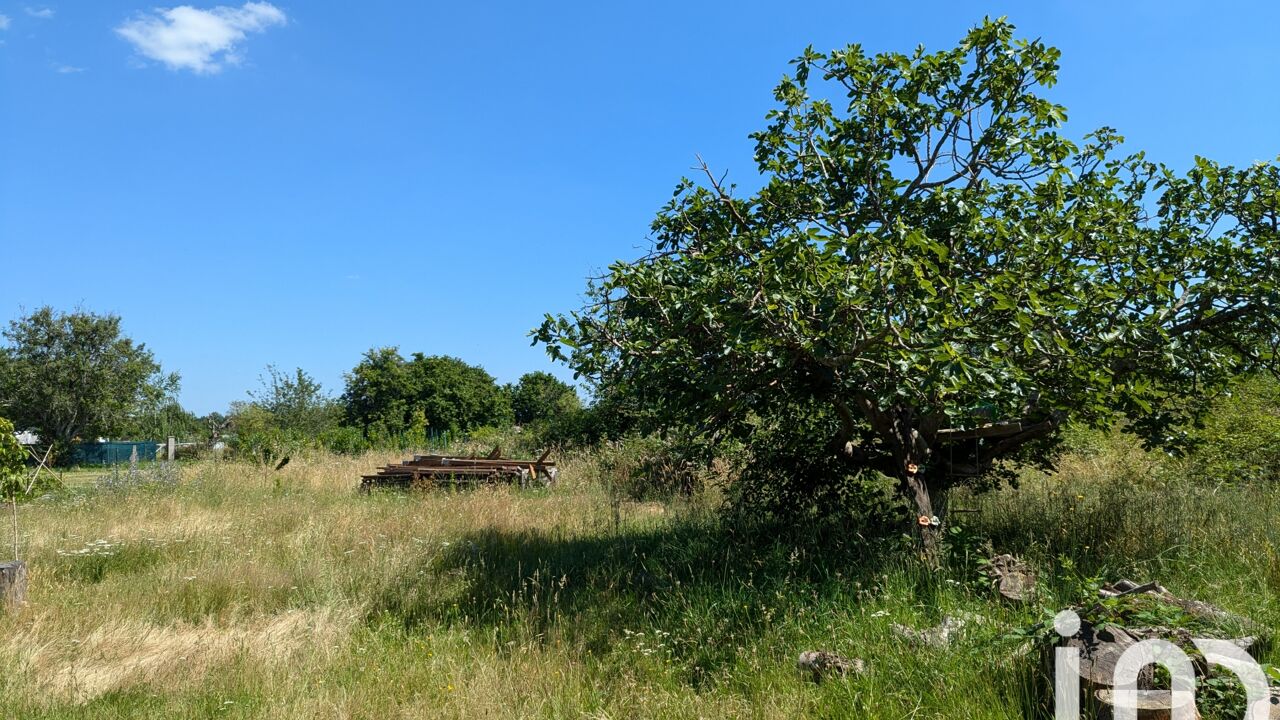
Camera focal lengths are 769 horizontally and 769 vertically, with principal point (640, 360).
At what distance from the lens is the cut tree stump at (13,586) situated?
6832 mm

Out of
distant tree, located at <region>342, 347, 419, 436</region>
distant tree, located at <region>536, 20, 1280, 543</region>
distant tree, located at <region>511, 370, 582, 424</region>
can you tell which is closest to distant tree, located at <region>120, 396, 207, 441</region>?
distant tree, located at <region>342, 347, 419, 436</region>

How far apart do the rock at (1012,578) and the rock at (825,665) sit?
1.35m

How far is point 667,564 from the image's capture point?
7.30m

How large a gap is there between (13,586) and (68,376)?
37447 millimetres

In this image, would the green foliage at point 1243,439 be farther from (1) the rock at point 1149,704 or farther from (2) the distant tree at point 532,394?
(2) the distant tree at point 532,394

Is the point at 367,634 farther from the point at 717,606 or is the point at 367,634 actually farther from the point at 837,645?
the point at 837,645

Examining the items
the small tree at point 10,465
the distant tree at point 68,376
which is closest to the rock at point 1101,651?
the small tree at point 10,465

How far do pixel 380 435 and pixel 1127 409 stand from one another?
2350 centimetres

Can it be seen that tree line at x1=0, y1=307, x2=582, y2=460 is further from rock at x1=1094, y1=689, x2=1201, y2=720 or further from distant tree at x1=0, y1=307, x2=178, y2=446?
rock at x1=1094, y1=689, x2=1201, y2=720

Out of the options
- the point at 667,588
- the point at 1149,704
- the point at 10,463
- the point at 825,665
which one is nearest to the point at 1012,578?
the point at 825,665

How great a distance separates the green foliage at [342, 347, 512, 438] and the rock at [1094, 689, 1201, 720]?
36479 mm

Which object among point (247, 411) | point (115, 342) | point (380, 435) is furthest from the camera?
point (115, 342)

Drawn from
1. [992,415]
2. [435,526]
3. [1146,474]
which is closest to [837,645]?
[992,415]

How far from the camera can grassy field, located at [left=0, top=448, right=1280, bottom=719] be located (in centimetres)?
451
